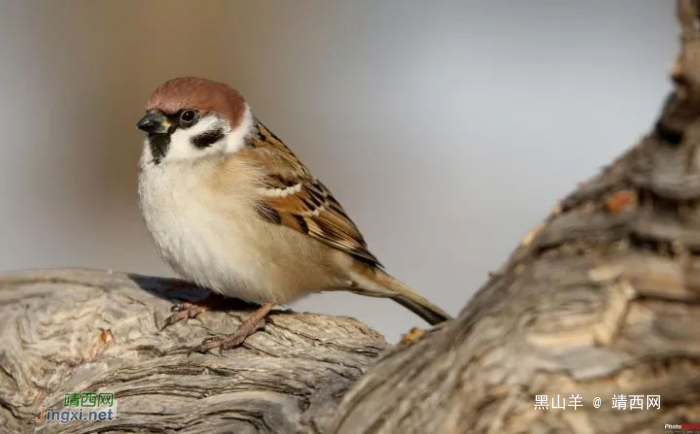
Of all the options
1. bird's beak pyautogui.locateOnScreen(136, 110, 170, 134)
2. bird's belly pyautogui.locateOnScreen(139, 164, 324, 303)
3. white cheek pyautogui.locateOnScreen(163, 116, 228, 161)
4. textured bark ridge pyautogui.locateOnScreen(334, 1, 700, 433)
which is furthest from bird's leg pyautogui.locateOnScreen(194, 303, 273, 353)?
textured bark ridge pyautogui.locateOnScreen(334, 1, 700, 433)

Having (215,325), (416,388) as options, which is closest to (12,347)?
(215,325)

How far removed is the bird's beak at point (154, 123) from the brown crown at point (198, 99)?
20mm

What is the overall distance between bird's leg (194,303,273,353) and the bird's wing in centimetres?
37

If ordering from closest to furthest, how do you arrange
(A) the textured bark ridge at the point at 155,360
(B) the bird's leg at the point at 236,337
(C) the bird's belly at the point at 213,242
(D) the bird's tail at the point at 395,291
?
(A) the textured bark ridge at the point at 155,360 < (B) the bird's leg at the point at 236,337 < (C) the bird's belly at the point at 213,242 < (D) the bird's tail at the point at 395,291

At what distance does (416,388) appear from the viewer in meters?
2.05

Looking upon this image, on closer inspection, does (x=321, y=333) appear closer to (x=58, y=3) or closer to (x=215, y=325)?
(x=215, y=325)

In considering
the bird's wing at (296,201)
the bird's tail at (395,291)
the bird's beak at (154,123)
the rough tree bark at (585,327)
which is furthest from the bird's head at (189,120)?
the rough tree bark at (585,327)

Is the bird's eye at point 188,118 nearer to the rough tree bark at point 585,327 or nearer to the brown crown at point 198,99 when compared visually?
the brown crown at point 198,99

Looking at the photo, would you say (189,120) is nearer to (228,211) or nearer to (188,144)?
(188,144)

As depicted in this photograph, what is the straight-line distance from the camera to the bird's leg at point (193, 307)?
3268 mm

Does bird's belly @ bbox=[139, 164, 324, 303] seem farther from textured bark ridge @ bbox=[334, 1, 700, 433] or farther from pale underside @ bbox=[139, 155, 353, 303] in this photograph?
textured bark ridge @ bbox=[334, 1, 700, 433]

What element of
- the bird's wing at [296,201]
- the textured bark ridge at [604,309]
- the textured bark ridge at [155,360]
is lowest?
the textured bark ridge at [604,309]

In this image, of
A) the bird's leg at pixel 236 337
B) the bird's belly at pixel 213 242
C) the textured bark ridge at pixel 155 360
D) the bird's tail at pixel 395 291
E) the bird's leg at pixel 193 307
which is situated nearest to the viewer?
the textured bark ridge at pixel 155 360

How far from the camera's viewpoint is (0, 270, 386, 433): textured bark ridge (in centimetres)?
260
